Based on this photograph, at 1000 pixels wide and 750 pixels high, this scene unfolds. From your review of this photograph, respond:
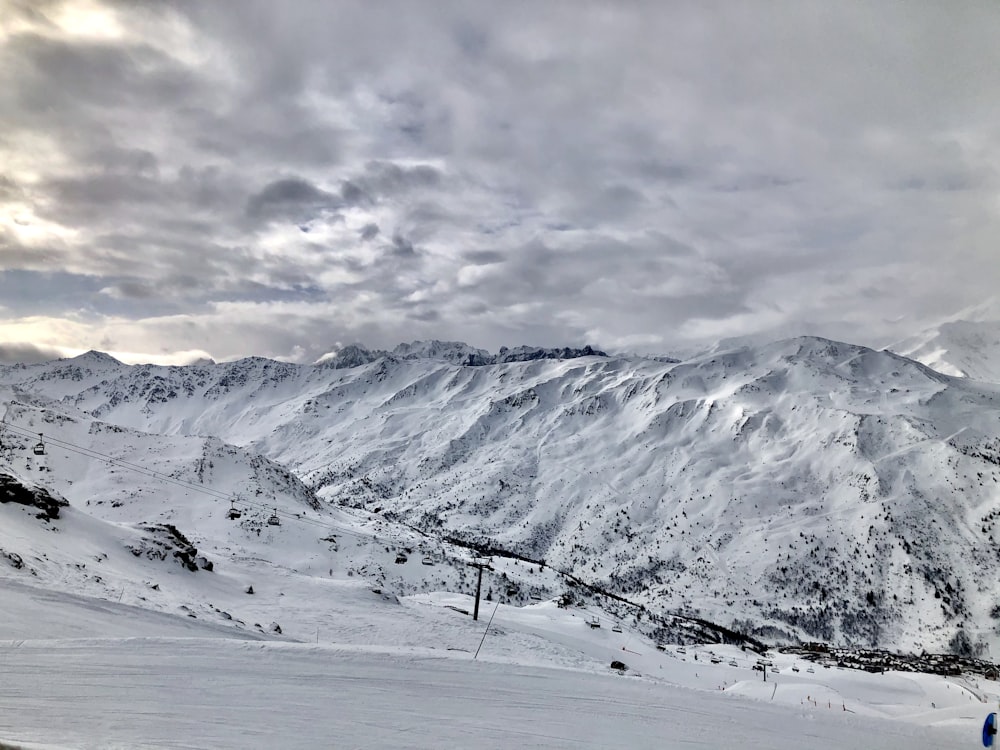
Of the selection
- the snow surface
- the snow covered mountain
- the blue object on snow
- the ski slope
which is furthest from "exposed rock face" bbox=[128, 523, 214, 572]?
the blue object on snow

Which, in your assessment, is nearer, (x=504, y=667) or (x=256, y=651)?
(x=256, y=651)

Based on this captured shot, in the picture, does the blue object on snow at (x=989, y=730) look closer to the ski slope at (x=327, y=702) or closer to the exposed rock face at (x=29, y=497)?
the ski slope at (x=327, y=702)

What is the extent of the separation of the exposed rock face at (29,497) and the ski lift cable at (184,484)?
38.2 meters

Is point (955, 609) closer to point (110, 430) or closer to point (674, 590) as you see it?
point (674, 590)

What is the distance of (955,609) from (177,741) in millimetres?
154004

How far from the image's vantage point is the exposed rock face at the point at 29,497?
33.6 m

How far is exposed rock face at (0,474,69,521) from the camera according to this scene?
3359 cm

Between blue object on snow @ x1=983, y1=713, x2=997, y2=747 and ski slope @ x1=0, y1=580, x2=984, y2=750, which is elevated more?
blue object on snow @ x1=983, y1=713, x2=997, y2=747

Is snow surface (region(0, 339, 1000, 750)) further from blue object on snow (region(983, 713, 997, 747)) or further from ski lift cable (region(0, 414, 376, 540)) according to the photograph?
blue object on snow (region(983, 713, 997, 747))

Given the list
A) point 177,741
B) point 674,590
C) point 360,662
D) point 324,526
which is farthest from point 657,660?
point 674,590

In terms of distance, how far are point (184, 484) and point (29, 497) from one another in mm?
44393

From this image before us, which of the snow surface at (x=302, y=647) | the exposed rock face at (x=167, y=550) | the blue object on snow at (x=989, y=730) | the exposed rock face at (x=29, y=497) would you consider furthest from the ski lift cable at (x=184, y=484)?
the blue object on snow at (x=989, y=730)

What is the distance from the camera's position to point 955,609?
119m

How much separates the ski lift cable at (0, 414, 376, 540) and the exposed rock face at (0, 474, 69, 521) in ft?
125
